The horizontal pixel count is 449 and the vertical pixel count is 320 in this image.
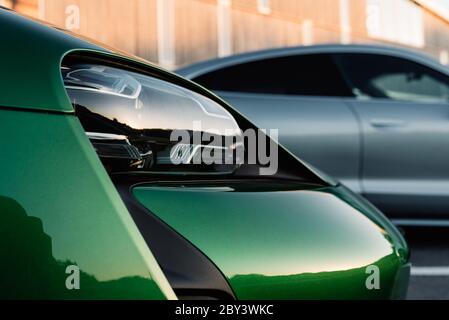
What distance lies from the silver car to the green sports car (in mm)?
2553

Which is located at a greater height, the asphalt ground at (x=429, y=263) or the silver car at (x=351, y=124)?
the silver car at (x=351, y=124)

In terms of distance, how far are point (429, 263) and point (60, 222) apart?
345 cm

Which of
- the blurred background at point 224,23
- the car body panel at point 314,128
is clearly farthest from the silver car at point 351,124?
the blurred background at point 224,23

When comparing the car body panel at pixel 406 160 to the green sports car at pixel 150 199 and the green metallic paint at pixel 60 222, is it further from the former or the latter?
the green metallic paint at pixel 60 222

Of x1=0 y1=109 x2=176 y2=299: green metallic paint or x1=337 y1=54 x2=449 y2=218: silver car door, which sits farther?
x1=337 y1=54 x2=449 y2=218: silver car door

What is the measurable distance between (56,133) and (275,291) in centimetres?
→ 57

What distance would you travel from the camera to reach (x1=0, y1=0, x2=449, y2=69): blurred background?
15.1 metres

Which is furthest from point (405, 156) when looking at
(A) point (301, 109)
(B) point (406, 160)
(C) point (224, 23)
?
(C) point (224, 23)

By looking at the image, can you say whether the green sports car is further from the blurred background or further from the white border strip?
the blurred background

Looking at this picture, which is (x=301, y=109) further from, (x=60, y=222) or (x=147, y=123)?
(x=60, y=222)

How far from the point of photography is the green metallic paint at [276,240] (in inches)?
56.2

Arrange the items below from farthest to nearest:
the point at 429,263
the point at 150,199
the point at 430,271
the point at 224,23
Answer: the point at 224,23
the point at 429,263
the point at 430,271
the point at 150,199

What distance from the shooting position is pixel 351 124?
460cm

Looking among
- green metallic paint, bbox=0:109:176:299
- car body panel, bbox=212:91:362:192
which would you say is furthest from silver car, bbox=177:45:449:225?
green metallic paint, bbox=0:109:176:299
